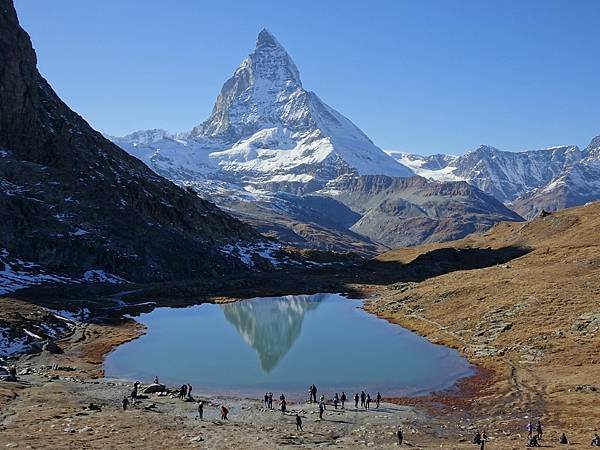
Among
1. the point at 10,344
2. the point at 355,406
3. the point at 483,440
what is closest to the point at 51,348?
the point at 10,344

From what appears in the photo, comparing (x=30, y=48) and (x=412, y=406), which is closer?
(x=412, y=406)

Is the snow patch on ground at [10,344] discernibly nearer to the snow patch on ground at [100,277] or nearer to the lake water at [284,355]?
the lake water at [284,355]

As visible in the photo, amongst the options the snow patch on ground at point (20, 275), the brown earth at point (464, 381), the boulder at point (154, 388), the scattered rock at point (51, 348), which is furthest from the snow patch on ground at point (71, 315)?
the boulder at point (154, 388)

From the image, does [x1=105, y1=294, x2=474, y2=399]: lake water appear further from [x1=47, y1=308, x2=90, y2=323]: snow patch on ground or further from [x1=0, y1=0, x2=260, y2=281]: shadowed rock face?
[x1=0, y1=0, x2=260, y2=281]: shadowed rock face

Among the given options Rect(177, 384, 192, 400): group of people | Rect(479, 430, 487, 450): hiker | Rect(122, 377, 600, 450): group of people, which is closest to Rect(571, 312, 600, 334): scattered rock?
Rect(122, 377, 600, 450): group of people

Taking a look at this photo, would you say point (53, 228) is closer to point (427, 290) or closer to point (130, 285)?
point (130, 285)

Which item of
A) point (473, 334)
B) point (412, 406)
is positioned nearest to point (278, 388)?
point (412, 406)
